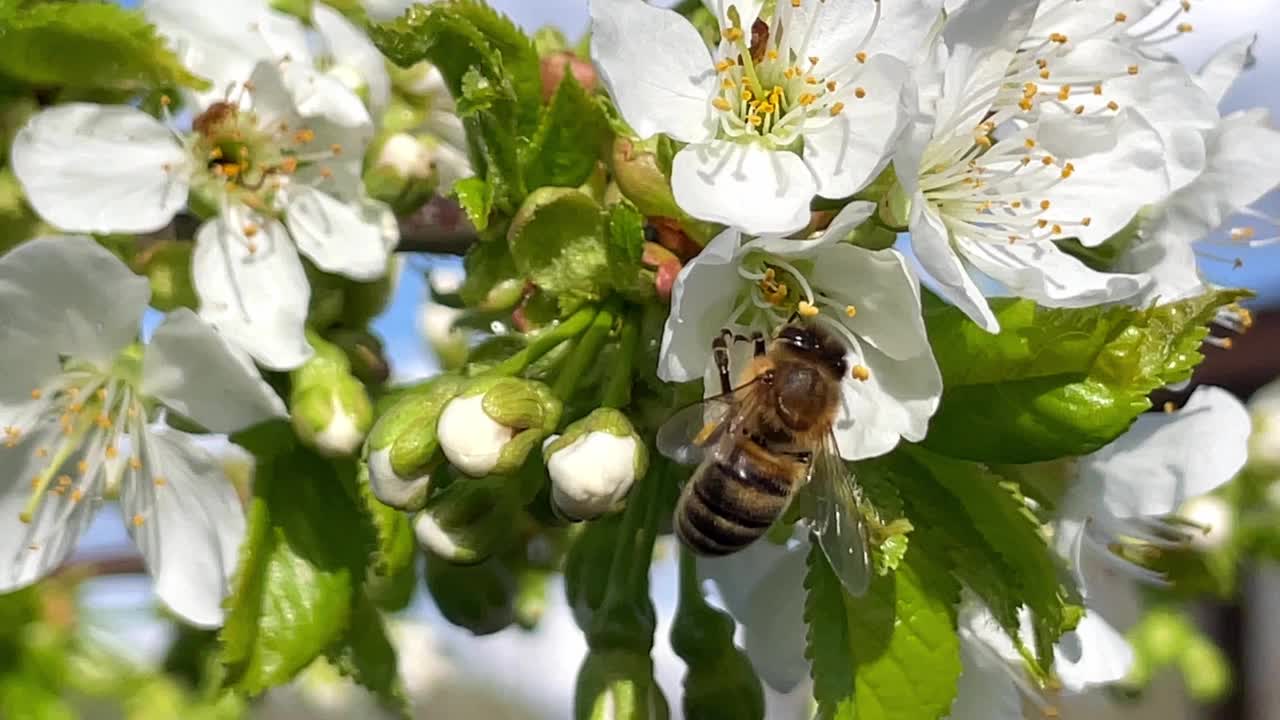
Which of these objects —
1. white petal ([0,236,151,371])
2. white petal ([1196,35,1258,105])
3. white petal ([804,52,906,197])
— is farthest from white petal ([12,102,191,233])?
white petal ([1196,35,1258,105])

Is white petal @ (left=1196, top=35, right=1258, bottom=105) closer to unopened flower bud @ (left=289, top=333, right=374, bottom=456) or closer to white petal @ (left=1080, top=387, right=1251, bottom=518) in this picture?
white petal @ (left=1080, top=387, right=1251, bottom=518)

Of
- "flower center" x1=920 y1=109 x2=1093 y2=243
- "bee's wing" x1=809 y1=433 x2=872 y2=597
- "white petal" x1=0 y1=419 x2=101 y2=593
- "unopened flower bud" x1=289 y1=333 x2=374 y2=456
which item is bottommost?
"white petal" x1=0 y1=419 x2=101 y2=593

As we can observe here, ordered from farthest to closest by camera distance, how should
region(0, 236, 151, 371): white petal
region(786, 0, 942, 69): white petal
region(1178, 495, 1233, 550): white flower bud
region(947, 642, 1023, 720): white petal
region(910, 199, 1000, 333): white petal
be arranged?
region(1178, 495, 1233, 550): white flower bud
region(947, 642, 1023, 720): white petal
region(0, 236, 151, 371): white petal
region(786, 0, 942, 69): white petal
region(910, 199, 1000, 333): white petal

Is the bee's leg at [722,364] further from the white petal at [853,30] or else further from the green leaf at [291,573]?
the green leaf at [291,573]

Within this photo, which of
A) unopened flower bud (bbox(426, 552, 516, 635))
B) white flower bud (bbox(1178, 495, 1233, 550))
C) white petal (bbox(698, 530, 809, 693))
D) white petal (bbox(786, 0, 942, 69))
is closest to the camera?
white petal (bbox(786, 0, 942, 69))

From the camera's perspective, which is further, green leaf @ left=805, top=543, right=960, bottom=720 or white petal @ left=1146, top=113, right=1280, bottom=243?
white petal @ left=1146, top=113, right=1280, bottom=243

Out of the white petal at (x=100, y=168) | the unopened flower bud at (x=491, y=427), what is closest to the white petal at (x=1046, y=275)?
the unopened flower bud at (x=491, y=427)

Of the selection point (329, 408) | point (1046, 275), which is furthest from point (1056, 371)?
point (329, 408)
